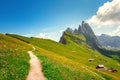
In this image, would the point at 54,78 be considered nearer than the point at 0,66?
Yes

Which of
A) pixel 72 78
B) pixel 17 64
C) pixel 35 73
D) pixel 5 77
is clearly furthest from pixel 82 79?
pixel 5 77

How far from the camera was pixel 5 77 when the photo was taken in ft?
88.0

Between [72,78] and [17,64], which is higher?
[17,64]

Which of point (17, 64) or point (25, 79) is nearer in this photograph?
point (25, 79)

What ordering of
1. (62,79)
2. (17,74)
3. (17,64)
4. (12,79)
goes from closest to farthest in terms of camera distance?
(12,79) → (17,74) → (62,79) → (17,64)

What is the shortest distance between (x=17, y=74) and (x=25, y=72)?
1.85m

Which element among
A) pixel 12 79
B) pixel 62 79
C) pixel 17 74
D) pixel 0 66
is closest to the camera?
pixel 12 79

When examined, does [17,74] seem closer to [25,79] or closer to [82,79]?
[25,79]

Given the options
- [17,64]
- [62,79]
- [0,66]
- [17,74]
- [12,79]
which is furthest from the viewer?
[17,64]

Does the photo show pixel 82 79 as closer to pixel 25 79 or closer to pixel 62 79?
pixel 62 79

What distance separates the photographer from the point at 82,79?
3681 centimetres

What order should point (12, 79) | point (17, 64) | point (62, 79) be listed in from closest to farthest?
point (12, 79), point (62, 79), point (17, 64)

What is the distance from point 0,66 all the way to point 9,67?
1850 millimetres

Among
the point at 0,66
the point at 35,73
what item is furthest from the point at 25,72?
the point at 0,66
